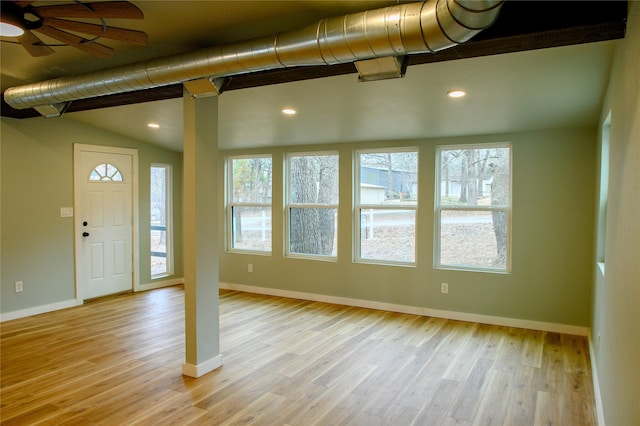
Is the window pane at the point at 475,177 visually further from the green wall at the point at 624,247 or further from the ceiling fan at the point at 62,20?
the ceiling fan at the point at 62,20

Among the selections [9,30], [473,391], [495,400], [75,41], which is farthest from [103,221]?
[495,400]

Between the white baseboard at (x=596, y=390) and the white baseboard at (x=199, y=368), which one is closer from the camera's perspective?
the white baseboard at (x=596, y=390)

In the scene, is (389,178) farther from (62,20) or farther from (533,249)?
(62,20)

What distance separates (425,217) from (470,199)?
1.82ft

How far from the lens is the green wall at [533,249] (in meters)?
4.27

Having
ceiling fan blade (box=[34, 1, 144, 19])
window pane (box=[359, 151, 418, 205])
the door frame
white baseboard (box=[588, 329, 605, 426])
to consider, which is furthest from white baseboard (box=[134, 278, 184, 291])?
white baseboard (box=[588, 329, 605, 426])

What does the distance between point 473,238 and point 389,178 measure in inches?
50.0

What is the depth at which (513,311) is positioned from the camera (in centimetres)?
460

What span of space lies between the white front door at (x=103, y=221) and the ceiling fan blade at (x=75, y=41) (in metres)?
3.41

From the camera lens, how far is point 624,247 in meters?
1.91

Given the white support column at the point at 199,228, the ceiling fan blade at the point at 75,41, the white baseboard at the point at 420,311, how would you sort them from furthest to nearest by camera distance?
the white baseboard at the point at 420,311, the white support column at the point at 199,228, the ceiling fan blade at the point at 75,41

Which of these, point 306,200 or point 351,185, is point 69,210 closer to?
point 306,200

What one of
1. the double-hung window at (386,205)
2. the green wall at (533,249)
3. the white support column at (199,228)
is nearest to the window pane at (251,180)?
the double-hung window at (386,205)

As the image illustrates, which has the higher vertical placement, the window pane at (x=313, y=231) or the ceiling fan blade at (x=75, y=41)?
the ceiling fan blade at (x=75, y=41)
